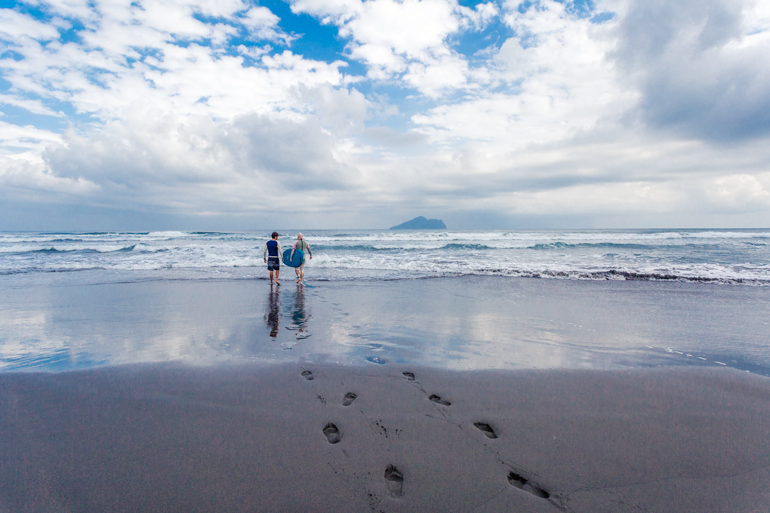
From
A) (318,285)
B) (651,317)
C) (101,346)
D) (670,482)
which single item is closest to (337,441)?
(670,482)

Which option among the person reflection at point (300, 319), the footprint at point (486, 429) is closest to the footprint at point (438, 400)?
the footprint at point (486, 429)

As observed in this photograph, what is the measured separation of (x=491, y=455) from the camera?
262 centimetres

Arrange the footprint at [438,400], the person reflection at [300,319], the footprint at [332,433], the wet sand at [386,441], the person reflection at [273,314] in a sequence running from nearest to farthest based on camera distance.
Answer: the wet sand at [386,441], the footprint at [332,433], the footprint at [438,400], the person reflection at [300,319], the person reflection at [273,314]

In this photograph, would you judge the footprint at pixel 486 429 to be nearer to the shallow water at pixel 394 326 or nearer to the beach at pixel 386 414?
the beach at pixel 386 414

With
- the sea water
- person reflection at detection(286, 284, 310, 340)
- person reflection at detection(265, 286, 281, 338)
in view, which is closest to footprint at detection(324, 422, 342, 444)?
the sea water

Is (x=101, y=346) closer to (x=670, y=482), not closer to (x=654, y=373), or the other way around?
(x=670, y=482)

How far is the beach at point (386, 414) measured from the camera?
Answer: 2.28 m

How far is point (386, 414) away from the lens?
321 cm

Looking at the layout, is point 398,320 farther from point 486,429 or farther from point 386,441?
point 386,441

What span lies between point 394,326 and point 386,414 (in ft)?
10.4

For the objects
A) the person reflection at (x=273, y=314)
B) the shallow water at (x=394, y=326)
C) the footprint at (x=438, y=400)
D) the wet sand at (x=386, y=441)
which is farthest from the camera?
the person reflection at (x=273, y=314)

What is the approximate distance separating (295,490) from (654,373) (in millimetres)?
4448

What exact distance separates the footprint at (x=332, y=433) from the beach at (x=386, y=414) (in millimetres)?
21

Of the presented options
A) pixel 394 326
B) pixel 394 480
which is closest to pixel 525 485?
pixel 394 480
